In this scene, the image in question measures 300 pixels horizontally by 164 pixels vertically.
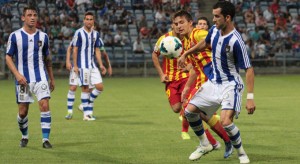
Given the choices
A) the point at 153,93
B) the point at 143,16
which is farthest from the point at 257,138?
the point at 143,16

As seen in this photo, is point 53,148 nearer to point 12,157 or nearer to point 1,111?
point 12,157

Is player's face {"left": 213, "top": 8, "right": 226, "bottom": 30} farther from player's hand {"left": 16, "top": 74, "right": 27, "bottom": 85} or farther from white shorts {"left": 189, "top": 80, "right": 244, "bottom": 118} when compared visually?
player's hand {"left": 16, "top": 74, "right": 27, "bottom": 85}

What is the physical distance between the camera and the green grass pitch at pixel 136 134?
10.5 m

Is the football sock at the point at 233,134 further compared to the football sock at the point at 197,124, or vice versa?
the football sock at the point at 197,124

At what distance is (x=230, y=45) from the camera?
31.2ft

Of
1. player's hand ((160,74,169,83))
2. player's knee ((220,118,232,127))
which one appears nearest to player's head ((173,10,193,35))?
player's hand ((160,74,169,83))

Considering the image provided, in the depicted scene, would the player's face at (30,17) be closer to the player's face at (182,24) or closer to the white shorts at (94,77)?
the player's face at (182,24)

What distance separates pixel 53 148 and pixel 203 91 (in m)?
2.80

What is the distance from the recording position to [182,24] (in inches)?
448

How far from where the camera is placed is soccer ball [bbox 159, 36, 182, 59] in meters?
11.5

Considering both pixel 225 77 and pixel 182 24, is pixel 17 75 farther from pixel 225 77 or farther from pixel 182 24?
pixel 225 77

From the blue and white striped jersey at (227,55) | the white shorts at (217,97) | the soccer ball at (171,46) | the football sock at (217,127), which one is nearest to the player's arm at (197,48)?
the blue and white striped jersey at (227,55)

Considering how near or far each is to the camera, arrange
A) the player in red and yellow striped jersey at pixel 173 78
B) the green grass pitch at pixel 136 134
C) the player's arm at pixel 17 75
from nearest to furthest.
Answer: the green grass pitch at pixel 136 134, the player's arm at pixel 17 75, the player in red and yellow striped jersey at pixel 173 78

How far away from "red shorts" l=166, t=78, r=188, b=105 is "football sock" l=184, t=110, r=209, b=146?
1.64 meters
